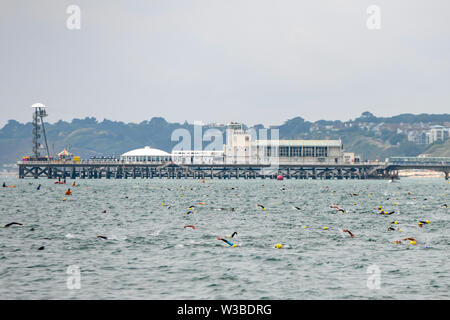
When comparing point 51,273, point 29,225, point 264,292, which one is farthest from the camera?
point 29,225

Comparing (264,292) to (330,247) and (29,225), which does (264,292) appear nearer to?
(330,247)

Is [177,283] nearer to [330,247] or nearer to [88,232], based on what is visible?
[330,247]

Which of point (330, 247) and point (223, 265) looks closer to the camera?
point (223, 265)

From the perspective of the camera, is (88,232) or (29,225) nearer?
(88,232)

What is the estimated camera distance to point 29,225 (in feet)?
184

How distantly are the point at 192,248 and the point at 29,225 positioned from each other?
64.3ft
